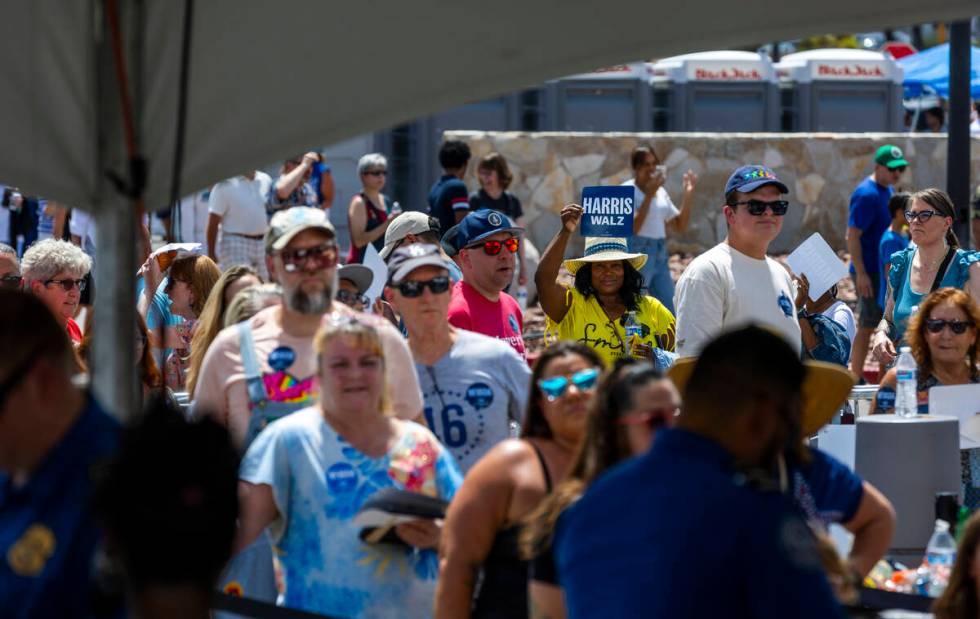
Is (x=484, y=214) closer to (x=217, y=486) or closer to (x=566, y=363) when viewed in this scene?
(x=566, y=363)

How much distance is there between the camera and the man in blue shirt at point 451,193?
11375 millimetres

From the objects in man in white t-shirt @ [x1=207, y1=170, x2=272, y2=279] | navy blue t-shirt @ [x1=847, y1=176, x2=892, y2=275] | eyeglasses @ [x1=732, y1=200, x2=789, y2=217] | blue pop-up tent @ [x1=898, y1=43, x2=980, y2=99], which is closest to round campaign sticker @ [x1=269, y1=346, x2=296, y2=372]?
eyeglasses @ [x1=732, y1=200, x2=789, y2=217]

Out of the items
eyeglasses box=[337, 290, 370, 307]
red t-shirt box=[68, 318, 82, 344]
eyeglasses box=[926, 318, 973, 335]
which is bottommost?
red t-shirt box=[68, 318, 82, 344]

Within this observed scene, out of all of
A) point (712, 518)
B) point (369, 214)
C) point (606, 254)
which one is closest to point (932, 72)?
point (369, 214)

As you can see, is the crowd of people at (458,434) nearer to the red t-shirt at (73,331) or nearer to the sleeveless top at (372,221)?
the red t-shirt at (73,331)

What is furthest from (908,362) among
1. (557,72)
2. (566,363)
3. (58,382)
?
(58,382)

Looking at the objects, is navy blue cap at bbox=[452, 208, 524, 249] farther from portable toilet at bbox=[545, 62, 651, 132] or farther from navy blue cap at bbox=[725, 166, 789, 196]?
portable toilet at bbox=[545, 62, 651, 132]

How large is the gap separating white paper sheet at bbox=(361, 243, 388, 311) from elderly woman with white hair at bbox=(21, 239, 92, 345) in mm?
1496

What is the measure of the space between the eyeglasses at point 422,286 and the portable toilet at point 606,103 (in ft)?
43.4

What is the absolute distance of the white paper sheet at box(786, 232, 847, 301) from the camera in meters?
7.99

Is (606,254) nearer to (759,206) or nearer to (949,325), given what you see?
(759,206)

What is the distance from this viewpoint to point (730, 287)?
6602 millimetres

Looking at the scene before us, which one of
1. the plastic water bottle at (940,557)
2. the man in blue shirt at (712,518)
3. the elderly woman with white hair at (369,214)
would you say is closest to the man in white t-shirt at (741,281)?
the plastic water bottle at (940,557)

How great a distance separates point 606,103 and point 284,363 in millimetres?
14235
